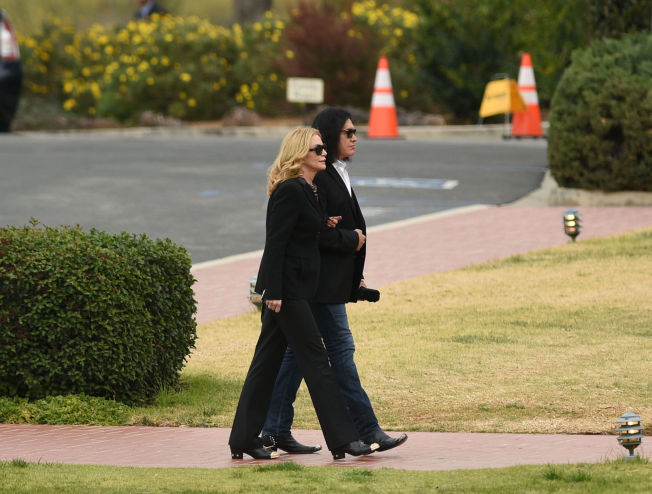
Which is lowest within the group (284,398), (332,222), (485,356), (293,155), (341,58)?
A: (485,356)

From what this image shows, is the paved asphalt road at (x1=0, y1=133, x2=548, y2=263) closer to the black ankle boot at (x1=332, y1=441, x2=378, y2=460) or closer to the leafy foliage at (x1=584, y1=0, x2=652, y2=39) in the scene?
the leafy foliage at (x1=584, y1=0, x2=652, y2=39)

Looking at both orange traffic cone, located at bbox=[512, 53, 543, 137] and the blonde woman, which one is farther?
orange traffic cone, located at bbox=[512, 53, 543, 137]

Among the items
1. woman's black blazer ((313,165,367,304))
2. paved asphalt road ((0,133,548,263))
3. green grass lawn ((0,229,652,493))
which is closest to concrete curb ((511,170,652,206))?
paved asphalt road ((0,133,548,263))

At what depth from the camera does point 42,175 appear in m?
19.5

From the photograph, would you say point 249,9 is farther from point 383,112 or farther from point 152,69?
point 383,112

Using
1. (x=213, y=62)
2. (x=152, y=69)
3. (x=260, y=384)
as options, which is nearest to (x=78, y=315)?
(x=260, y=384)

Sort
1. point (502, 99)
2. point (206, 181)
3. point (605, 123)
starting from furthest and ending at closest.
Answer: point (502, 99) < point (206, 181) < point (605, 123)

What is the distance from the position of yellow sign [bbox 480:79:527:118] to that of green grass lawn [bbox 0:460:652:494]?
57.6 feet

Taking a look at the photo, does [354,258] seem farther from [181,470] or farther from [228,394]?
[228,394]

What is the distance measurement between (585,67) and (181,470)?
11.4m

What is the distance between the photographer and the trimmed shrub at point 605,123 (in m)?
16.7

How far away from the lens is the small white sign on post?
83.7 ft

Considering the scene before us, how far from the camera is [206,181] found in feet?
63.6

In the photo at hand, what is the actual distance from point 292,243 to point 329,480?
127 centimetres
